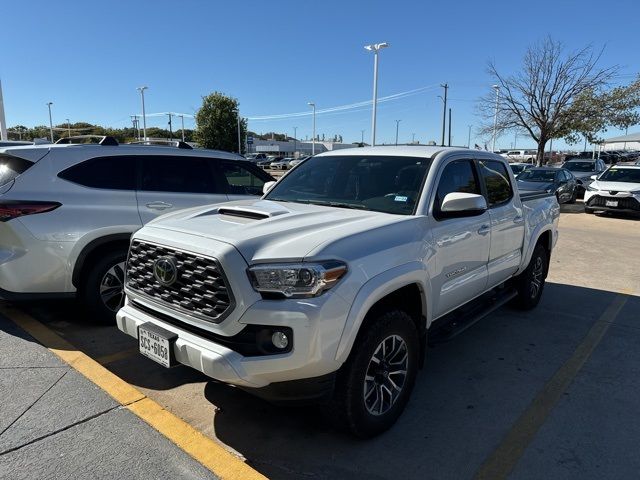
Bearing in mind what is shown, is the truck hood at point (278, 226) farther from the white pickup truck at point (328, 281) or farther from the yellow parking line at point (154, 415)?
the yellow parking line at point (154, 415)

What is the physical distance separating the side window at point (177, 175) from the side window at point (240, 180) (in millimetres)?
204

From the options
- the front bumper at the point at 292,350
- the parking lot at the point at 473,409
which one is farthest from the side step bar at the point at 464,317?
the front bumper at the point at 292,350

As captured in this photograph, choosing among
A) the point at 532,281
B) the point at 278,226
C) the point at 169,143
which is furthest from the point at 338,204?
the point at 169,143

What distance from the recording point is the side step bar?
3729 millimetres

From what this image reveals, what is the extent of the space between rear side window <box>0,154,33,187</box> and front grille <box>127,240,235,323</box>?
Result: 6.25 feet

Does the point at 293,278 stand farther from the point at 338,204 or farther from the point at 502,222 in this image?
the point at 502,222

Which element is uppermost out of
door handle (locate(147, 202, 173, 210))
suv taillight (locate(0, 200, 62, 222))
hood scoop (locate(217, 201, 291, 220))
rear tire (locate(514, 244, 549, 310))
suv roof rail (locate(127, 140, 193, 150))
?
suv roof rail (locate(127, 140, 193, 150))

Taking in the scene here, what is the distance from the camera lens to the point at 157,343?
2.88 m

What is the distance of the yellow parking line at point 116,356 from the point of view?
13.3ft

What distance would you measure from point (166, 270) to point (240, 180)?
317 centimetres

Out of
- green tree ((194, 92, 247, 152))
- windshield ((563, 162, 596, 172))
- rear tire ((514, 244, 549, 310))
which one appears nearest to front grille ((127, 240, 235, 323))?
rear tire ((514, 244, 549, 310))

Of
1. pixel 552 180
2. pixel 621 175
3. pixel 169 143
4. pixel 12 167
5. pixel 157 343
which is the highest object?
pixel 169 143

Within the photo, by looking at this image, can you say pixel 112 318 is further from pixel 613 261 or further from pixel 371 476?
pixel 613 261

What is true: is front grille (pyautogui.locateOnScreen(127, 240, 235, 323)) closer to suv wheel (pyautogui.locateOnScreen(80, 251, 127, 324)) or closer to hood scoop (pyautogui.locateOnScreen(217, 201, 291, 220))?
hood scoop (pyautogui.locateOnScreen(217, 201, 291, 220))
